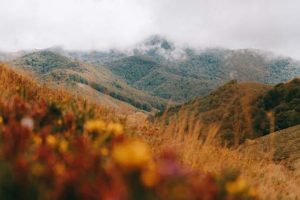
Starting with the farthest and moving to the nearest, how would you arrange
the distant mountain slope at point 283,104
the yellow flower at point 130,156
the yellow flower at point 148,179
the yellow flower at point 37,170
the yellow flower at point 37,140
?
the distant mountain slope at point 283,104 → the yellow flower at point 37,140 → the yellow flower at point 37,170 → the yellow flower at point 148,179 → the yellow flower at point 130,156

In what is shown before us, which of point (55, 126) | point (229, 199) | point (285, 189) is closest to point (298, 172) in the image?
point (285, 189)

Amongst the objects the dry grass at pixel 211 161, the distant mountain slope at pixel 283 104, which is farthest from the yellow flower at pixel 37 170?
the distant mountain slope at pixel 283 104

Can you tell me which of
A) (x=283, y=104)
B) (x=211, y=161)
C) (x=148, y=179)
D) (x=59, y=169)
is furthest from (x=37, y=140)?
(x=283, y=104)

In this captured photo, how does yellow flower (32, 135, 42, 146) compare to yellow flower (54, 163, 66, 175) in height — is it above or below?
below

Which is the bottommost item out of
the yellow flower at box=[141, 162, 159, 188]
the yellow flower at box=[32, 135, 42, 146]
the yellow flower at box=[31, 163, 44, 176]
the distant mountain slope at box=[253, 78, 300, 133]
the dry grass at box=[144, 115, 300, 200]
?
the distant mountain slope at box=[253, 78, 300, 133]

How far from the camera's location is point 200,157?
6.74 metres

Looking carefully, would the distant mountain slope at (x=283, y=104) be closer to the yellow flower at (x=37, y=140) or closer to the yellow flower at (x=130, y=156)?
the yellow flower at (x=37, y=140)

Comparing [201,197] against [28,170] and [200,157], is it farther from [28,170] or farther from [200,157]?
[200,157]

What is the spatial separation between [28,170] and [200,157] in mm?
4857

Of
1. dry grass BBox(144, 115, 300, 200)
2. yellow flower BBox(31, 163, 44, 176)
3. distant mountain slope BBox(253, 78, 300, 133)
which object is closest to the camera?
yellow flower BBox(31, 163, 44, 176)

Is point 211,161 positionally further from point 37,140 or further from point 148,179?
point 148,179

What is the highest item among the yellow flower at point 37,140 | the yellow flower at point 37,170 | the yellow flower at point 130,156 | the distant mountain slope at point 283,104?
the yellow flower at point 130,156

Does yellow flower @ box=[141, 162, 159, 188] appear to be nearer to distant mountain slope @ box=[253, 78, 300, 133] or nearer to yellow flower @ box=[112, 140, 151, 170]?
yellow flower @ box=[112, 140, 151, 170]

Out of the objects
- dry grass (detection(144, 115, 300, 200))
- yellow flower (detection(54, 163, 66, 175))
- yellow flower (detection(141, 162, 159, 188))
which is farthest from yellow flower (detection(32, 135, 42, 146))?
dry grass (detection(144, 115, 300, 200))
